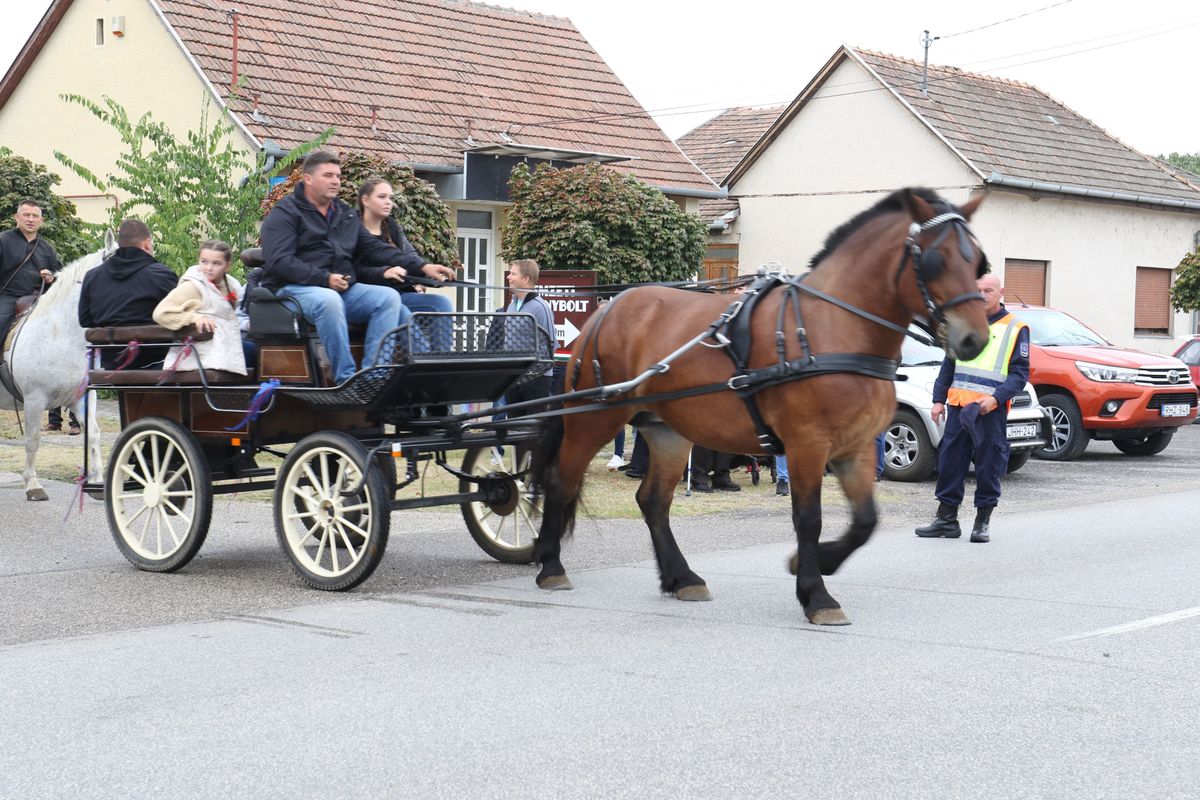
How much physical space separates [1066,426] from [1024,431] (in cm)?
343

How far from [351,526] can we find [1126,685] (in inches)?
164

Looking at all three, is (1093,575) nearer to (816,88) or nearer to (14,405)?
(14,405)

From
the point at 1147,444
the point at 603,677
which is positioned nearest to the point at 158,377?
the point at 603,677

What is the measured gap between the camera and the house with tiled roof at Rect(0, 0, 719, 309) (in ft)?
73.4

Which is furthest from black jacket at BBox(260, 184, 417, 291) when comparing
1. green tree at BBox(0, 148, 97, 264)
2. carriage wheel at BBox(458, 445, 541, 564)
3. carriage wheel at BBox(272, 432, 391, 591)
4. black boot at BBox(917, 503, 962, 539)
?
green tree at BBox(0, 148, 97, 264)

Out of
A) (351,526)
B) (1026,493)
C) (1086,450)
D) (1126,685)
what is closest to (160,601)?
(351,526)

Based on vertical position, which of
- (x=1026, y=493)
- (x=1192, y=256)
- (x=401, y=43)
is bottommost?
(x=1026, y=493)

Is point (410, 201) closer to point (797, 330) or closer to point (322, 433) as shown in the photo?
point (322, 433)

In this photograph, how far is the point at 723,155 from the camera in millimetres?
35469

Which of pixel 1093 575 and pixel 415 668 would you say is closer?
pixel 415 668

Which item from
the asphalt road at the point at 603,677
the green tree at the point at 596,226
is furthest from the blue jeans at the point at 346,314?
the green tree at the point at 596,226

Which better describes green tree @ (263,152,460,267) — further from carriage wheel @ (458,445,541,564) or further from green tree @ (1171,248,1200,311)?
green tree @ (1171,248,1200,311)

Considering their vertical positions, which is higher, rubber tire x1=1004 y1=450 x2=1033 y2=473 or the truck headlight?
the truck headlight

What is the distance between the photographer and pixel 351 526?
802 cm
